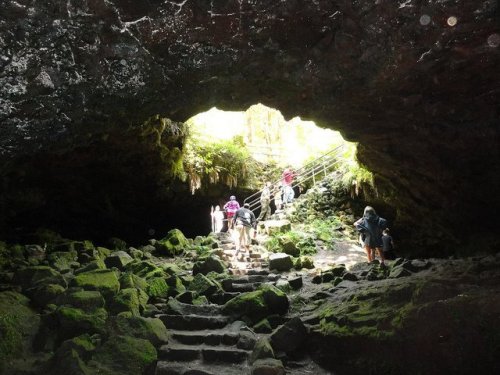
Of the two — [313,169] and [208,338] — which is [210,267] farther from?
[313,169]

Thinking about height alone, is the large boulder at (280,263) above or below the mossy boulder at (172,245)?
below

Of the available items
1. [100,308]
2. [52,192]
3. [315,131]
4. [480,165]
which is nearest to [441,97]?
[480,165]

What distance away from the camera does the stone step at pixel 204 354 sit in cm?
558

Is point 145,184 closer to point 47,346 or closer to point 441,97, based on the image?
point 47,346

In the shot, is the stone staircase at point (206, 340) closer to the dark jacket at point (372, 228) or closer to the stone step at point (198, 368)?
the stone step at point (198, 368)

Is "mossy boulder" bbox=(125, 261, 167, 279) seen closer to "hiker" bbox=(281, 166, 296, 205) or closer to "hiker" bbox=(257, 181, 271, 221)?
"hiker" bbox=(257, 181, 271, 221)

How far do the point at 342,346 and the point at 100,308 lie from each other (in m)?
3.96

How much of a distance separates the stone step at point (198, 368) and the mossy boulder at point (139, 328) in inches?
16.1

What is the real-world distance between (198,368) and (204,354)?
40 centimetres

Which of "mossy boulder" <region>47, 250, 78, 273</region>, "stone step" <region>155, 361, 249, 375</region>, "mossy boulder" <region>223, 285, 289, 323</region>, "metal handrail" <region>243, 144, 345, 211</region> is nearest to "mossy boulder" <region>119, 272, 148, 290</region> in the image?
"mossy boulder" <region>47, 250, 78, 273</region>

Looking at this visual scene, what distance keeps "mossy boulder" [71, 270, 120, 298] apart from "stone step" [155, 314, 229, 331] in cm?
105

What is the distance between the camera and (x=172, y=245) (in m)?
13.4

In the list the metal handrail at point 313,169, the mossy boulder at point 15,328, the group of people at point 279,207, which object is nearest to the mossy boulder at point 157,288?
the mossy boulder at point 15,328

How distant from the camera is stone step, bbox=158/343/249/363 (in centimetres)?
558
